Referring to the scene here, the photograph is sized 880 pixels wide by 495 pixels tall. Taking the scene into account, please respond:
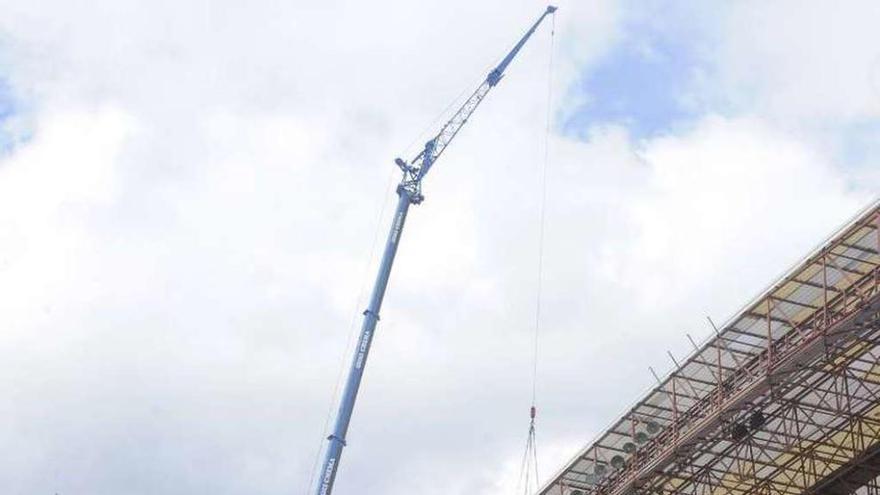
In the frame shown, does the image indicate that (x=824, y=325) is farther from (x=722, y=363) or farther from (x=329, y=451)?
(x=329, y=451)

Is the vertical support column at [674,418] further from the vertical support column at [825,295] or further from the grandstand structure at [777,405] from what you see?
the vertical support column at [825,295]

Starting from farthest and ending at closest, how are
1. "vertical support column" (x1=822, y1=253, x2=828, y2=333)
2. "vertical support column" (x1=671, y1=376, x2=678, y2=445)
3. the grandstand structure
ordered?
"vertical support column" (x1=671, y1=376, x2=678, y2=445) < the grandstand structure < "vertical support column" (x1=822, y1=253, x2=828, y2=333)

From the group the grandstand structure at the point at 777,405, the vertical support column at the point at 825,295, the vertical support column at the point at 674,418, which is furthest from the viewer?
the vertical support column at the point at 674,418

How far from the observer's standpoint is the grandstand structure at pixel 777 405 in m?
34.6

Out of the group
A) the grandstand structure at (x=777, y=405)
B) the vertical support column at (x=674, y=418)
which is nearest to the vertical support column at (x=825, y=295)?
the grandstand structure at (x=777, y=405)

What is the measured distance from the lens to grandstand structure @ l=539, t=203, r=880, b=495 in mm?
34562

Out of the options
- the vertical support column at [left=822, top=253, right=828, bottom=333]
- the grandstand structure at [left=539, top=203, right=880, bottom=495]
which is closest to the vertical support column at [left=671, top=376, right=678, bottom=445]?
the grandstand structure at [left=539, top=203, right=880, bottom=495]

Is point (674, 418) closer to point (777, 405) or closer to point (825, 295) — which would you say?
point (777, 405)

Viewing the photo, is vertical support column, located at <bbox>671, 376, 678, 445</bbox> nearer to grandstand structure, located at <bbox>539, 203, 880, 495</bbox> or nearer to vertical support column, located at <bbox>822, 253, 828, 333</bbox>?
grandstand structure, located at <bbox>539, 203, 880, 495</bbox>

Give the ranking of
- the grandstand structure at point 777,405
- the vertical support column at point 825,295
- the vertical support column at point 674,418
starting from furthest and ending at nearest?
the vertical support column at point 674,418, the grandstand structure at point 777,405, the vertical support column at point 825,295

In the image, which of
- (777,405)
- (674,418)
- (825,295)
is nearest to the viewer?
(825,295)

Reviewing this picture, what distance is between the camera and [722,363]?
129 ft

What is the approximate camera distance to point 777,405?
4066cm

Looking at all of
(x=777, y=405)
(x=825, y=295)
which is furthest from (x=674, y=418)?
(x=825, y=295)
